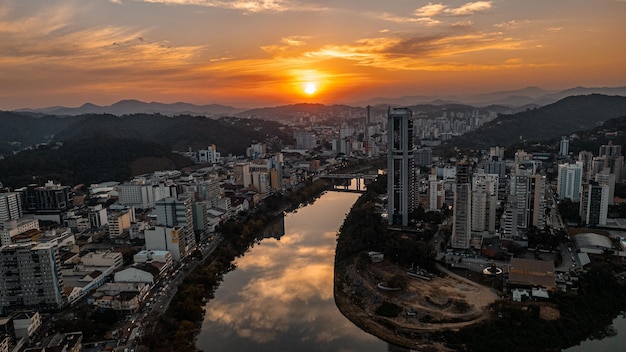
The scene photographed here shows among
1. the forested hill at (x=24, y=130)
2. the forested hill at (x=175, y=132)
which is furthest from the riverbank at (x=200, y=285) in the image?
the forested hill at (x=24, y=130)

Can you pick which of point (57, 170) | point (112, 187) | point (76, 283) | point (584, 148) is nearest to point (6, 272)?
point (76, 283)

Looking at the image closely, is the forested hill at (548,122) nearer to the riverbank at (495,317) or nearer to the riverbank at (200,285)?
the riverbank at (200,285)

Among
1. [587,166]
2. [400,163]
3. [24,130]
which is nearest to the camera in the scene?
[400,163]

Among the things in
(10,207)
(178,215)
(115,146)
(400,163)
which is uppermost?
(400,163)

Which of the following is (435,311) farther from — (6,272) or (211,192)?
(211,192)

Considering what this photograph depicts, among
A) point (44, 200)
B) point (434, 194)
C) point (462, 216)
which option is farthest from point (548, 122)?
point (44, 200)

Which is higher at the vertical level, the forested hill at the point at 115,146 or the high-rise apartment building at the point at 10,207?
the forested hill at the point at 115,146

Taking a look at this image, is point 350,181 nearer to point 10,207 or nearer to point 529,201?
point 529,201
